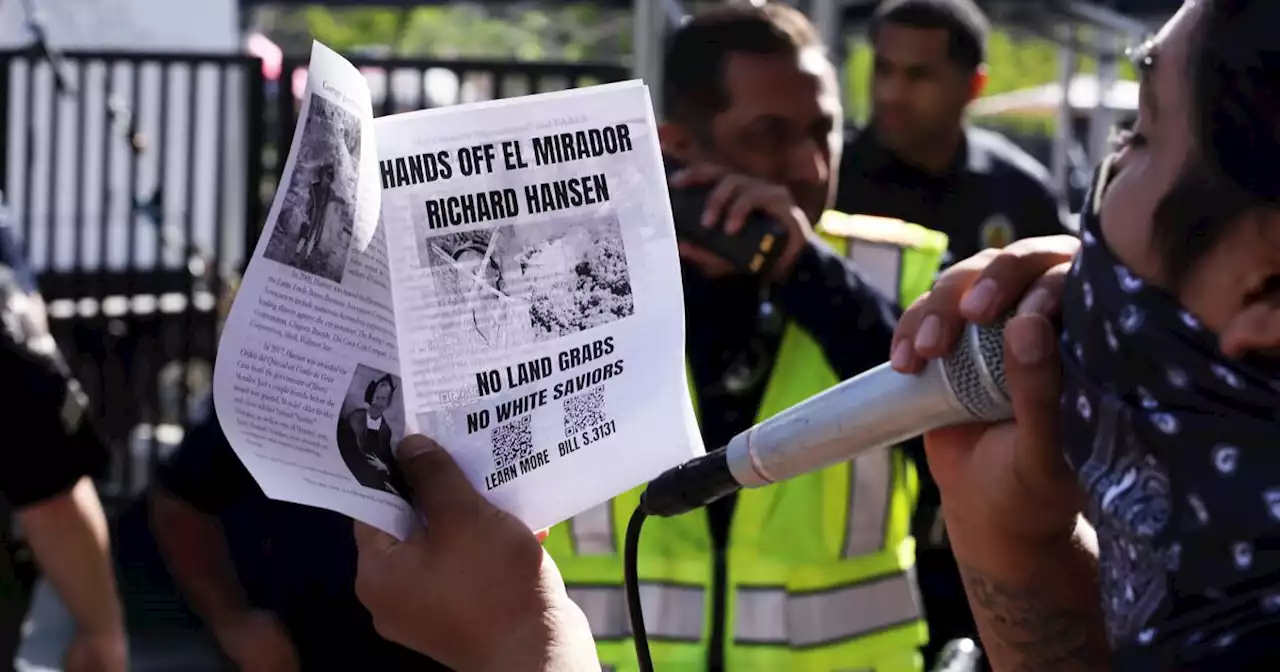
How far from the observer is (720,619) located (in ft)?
7.72

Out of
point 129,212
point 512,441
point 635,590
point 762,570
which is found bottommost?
point 129,212

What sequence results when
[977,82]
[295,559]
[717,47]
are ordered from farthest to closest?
[977,82] → [717,47] → [295,559]

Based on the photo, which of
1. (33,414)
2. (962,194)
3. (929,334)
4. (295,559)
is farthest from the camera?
(962,194)

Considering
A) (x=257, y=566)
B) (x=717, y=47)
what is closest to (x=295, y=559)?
(x=257, y=566)

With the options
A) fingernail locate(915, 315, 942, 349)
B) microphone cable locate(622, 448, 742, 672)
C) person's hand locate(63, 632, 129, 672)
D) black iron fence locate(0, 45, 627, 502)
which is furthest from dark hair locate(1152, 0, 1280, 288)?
black iron fence locate(0, 45, 627, 502)

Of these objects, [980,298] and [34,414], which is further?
[34,414]

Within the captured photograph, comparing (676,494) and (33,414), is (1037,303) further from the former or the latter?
(33,414)

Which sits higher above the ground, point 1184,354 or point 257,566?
point 1184,354

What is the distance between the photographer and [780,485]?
238 centimetres

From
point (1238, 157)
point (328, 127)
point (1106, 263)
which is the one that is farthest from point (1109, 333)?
point (328, 127)

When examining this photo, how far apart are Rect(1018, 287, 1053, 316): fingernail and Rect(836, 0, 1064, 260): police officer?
2.69 metres

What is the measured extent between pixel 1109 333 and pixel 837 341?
1.34m

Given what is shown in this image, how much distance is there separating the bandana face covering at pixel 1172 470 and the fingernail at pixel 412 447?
0.47m

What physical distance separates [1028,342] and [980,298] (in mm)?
100
